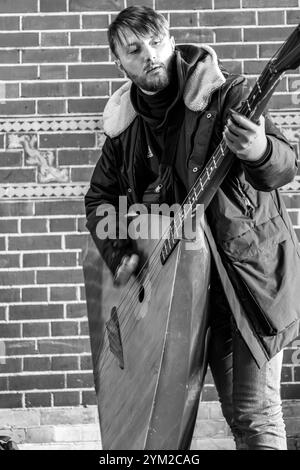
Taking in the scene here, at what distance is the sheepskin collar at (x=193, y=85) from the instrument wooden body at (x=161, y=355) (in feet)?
1.16

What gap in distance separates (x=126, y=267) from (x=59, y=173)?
1428 mm

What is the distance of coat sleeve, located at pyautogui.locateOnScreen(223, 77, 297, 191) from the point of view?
2.47 metres

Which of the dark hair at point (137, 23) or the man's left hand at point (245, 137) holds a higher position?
the dark hair at point (137, 23)

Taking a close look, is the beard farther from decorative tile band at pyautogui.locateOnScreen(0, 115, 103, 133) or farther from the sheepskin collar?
decorative tile band at pyautogui.locateOnScreen(0, 115, 103, 133)

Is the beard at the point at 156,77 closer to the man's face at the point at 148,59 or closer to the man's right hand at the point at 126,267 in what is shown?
the man's face at the point at 148,59

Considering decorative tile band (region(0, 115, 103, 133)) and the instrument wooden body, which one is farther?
decorative tile band (region(0, 115, 103, 133))

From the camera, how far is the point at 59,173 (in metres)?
4.40

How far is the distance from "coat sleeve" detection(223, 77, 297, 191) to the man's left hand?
3 centimetres

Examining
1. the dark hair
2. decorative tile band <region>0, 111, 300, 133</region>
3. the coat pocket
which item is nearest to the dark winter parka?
the coat pocket

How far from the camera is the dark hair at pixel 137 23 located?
115 inches

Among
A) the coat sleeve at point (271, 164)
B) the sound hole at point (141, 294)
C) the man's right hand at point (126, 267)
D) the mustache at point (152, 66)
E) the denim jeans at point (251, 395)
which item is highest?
the mustache at point (152, 66)

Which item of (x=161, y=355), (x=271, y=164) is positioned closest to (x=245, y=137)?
(x=271, y=164)

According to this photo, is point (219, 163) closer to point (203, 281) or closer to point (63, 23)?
point (203, 281)

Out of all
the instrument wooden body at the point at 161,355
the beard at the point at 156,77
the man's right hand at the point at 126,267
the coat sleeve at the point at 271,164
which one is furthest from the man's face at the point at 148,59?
the man's right hand at the point at 126,267
